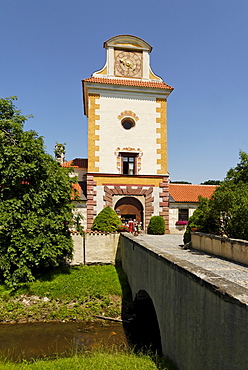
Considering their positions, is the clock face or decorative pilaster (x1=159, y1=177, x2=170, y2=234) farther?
the clock face

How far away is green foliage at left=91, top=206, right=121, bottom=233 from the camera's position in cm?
1841

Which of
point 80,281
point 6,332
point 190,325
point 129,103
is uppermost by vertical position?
point 129,103

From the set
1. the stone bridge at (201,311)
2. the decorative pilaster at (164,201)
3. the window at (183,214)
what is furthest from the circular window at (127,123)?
the stone bridge at (201,311)

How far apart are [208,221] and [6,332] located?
925 cm

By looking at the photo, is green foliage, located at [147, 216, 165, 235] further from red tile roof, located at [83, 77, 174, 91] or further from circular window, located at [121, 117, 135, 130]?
red tile roof, located at [83, 77, 174, 91]

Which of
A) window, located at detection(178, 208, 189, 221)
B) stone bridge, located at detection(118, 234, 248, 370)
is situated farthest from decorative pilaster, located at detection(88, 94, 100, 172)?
stone bridge, located at detection(118, 234, 248, 370)

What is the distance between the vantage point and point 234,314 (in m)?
3.87

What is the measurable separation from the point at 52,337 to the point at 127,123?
15744 mm

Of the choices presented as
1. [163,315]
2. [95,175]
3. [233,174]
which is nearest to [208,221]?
[233,174]

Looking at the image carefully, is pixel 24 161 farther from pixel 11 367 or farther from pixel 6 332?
pixel 11 367

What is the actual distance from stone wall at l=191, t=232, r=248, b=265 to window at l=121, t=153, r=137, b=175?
391 inches

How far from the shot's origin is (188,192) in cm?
2533

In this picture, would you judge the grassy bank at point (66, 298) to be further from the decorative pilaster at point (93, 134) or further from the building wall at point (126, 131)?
the building wall at point (126, 131)

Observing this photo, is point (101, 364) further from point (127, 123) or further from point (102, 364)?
point (127, 123)
